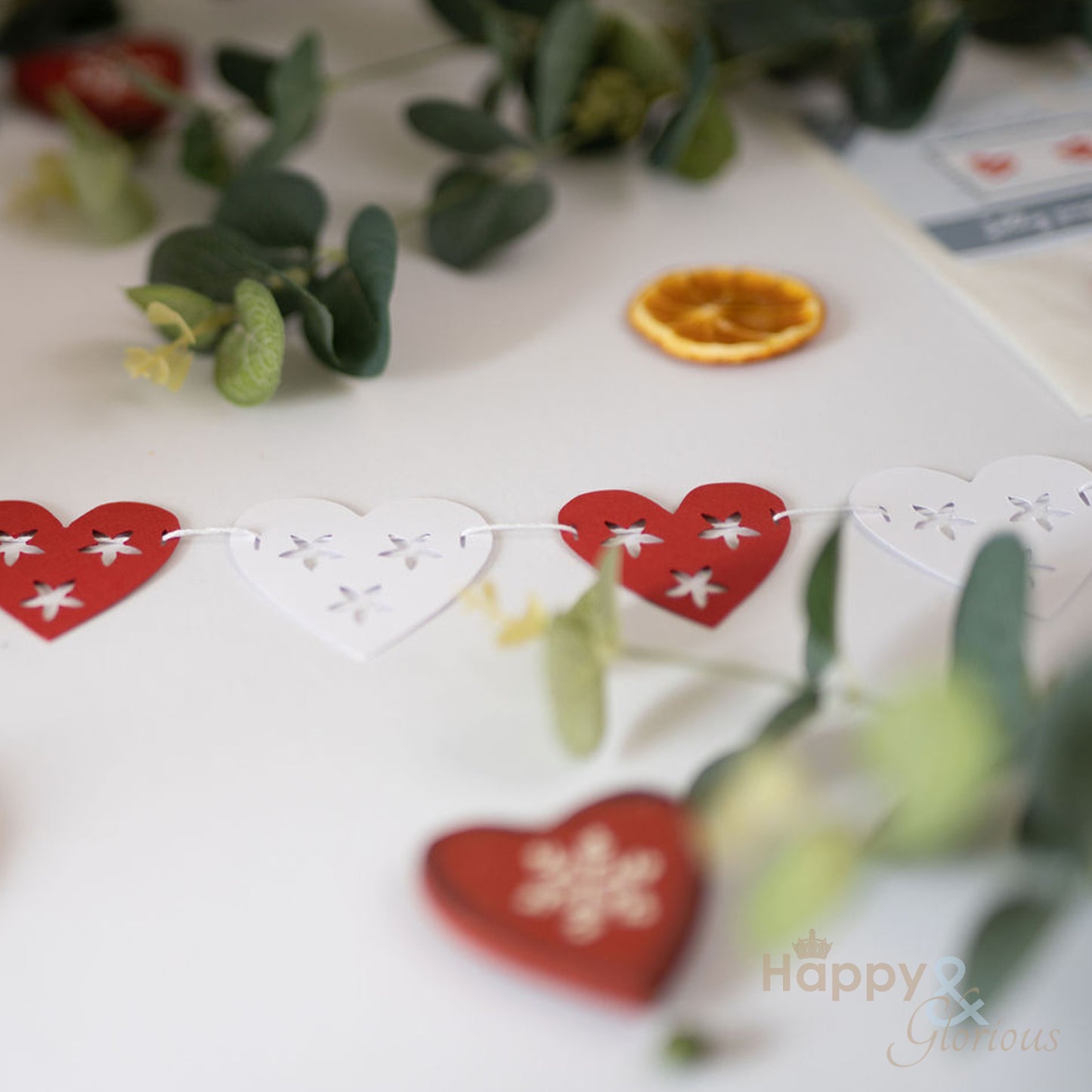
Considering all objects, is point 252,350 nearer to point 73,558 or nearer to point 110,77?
point 73,558

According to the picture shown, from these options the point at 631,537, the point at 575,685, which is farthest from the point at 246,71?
the point at 575,685

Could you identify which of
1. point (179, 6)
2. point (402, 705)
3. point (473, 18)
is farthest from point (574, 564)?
point (179, 6)

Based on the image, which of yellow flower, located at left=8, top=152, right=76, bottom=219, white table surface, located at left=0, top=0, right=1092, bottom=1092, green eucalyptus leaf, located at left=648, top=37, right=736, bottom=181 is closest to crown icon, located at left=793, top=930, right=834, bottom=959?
white table surface, located at left=0, top=0, right=1092, bottom=1092

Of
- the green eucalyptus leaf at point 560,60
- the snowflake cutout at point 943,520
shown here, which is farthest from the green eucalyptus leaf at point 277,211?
the snowflake cutout at point 943,520

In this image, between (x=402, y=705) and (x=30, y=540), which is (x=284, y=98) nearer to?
(x=30, y=540)

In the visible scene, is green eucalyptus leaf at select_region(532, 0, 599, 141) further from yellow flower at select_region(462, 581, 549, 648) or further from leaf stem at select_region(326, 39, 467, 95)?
yellow flower at select_region(462, 581, 549, 648)

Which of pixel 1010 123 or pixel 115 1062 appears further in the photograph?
pixel 1010 123

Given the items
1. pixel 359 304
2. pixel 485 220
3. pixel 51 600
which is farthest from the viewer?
pixel 485 220
